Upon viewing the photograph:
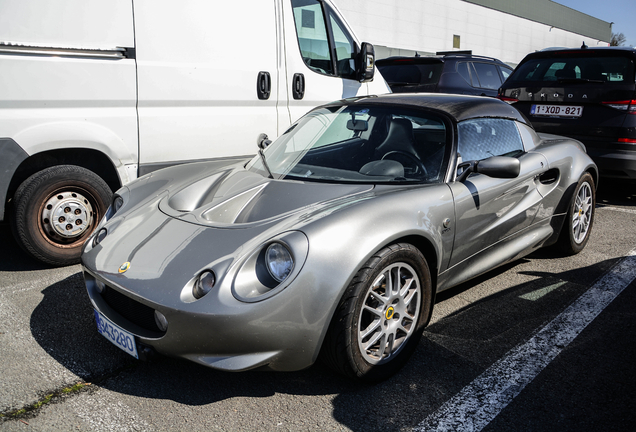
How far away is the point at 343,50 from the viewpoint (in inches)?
225

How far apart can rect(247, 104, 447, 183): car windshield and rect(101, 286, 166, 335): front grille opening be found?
1156mm

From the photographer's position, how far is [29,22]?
367cm

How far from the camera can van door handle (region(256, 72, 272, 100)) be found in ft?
16.3

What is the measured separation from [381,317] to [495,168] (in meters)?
1.12

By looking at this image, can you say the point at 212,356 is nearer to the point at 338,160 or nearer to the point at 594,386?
the point at 338,160

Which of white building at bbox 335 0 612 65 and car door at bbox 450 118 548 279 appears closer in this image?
car door at bbox 450 118 548 279

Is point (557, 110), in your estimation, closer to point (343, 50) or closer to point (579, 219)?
point (579, 219)

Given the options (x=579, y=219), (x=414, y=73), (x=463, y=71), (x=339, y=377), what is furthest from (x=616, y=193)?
(x=339, y=377)

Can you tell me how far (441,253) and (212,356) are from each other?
1.31 metres

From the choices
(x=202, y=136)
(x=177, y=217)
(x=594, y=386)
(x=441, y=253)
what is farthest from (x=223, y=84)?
(x=594, y=386)

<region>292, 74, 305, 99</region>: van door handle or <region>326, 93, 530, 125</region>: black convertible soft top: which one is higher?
<region>292, 74, 305, 99</region>: van door handle

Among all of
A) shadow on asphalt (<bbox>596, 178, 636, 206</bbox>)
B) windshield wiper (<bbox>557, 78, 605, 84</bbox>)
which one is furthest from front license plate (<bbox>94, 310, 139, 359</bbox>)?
shadow on asphalt (<bbox>596, 178, 636, 206</bbox>)

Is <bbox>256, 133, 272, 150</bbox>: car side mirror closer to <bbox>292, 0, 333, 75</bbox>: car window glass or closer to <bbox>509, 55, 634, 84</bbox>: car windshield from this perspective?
<bbox>292, 0, 333, 75</bbox>: car window glass

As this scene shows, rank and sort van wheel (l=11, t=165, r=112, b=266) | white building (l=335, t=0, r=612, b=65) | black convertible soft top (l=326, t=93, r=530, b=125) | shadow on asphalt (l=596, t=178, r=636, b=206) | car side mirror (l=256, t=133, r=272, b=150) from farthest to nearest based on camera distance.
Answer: white building (l=335, t=0, r=612, b=65), shadow on asphalt (l=596, t=178, r=636, b=206), car side mirror (l=256, t=133, r=272, b=150), van wheel (l=11, t=165, r=112, b=266), black convertible soft top (l=326, t=93, r=530, b=125)
